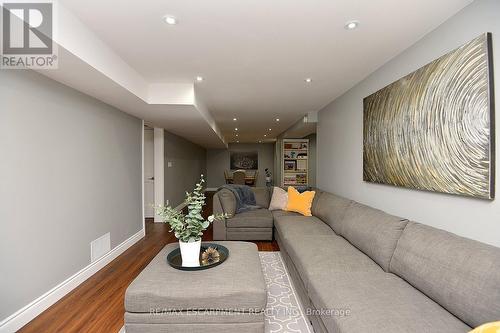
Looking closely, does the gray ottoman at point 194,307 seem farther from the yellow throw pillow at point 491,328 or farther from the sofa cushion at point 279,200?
the sofa cushion at point 279,200

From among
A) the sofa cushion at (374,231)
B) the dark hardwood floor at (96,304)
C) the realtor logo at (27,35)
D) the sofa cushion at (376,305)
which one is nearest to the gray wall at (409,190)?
the sofa cushion at (374,231)

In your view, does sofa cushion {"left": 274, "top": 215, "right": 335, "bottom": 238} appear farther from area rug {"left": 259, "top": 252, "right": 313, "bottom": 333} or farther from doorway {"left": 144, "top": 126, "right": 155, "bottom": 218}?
doorway {"left": 144, "top": 126, "right": 155, "bottom": 218}

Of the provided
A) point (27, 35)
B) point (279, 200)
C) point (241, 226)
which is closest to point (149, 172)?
point (241, 226)

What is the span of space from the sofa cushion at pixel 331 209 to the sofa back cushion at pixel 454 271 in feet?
3.65

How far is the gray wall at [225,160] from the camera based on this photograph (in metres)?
11.6

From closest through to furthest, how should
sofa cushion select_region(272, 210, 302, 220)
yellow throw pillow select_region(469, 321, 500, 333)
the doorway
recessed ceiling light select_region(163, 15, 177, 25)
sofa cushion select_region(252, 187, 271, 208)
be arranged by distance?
yellow throw pillow select_region(469, 321, 500, 333), recessed ceiling light select_region(163, 15, 177, 25), sofa cushion select_region(272, 210, 302, 220), sofa cushion select_region(252, 187, 271, 208), the doorway

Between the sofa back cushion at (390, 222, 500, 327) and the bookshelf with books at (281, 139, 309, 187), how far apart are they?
5.46 metres

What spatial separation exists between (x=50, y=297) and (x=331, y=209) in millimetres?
3082

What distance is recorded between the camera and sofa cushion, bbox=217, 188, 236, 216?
150 inches

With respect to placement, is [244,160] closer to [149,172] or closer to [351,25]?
[149,172]

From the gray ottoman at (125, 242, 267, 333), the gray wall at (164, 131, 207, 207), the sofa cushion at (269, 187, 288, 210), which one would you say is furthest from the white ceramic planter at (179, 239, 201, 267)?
the gray wall at (164, 131, 207, 207)

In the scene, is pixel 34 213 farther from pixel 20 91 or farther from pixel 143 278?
pixel 143 278

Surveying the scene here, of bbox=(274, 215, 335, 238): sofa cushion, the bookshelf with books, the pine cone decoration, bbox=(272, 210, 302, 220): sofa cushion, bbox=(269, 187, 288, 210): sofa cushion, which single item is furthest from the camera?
the bookshelf with books

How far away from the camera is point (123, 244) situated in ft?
11.3
